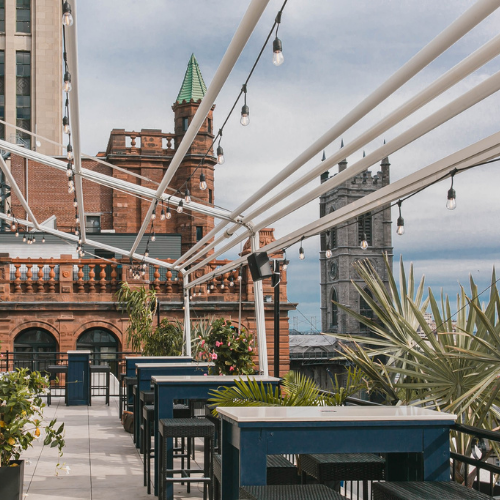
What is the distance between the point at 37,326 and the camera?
77.0ft

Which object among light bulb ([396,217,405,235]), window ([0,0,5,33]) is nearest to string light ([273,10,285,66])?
light bulb ([396,217,405,235])

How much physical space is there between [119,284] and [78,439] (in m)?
13.4

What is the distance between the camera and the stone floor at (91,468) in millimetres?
7289

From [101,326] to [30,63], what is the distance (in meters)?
25.1

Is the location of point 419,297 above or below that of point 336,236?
below

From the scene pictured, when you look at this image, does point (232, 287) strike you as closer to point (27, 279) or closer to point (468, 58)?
point (27, 279)

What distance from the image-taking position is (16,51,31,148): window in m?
43.6

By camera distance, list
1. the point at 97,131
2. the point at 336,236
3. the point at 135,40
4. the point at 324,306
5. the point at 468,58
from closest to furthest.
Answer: the point at 468,58 → the point at 135,40 → the point at 97,131 → the point at 336,236 → the point at 324,306

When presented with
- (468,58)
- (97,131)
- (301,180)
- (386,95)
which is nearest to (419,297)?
(301,180)

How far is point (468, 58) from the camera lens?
4383mm

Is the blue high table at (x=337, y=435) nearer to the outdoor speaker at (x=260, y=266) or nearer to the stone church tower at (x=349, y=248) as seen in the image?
the outdoor speaker at (x=260, y=266)

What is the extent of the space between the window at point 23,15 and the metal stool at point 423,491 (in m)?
44.7

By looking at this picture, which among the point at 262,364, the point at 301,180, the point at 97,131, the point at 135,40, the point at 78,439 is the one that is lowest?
the point at 78,439

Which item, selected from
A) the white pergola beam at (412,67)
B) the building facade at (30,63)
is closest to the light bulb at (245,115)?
the white pergola beam at (412,67)
